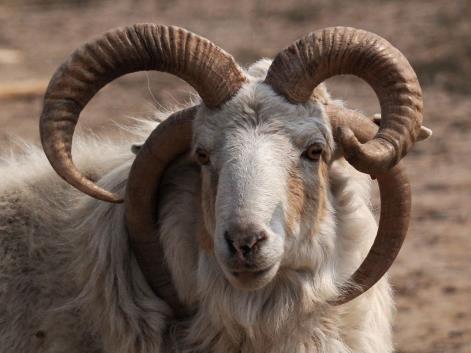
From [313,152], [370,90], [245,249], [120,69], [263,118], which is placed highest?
[370,90]

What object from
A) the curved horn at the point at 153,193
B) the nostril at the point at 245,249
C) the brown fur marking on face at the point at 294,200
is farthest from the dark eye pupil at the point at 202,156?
the nostril at the point at 245,249

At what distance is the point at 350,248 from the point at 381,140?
2.71 ft

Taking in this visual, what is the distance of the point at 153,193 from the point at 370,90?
11.0 metres

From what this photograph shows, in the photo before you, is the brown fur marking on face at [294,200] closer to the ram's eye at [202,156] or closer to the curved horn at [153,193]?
the ram's eye at [202,156]

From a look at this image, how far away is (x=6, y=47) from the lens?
21.8 m

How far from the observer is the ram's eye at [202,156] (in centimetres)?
576

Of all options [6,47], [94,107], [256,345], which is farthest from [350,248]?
[6,47]

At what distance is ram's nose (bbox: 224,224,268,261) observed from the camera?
5211 mm

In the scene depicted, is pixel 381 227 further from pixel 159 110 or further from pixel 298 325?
pixel 159 110

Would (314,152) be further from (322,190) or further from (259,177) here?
(259,177)

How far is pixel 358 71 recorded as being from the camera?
5.82 m

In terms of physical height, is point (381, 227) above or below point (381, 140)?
below

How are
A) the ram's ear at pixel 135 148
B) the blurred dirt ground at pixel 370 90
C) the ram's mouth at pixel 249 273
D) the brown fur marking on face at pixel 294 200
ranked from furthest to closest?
1. the blurred dirt ground at pixel 370 90
2. the ram's ear at pixel 135 148
3. the brown fur marking on face at pixel 294 200
4. the ram's mouth at pixel 249 273

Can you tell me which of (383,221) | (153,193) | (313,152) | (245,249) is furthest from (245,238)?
(383,221)
